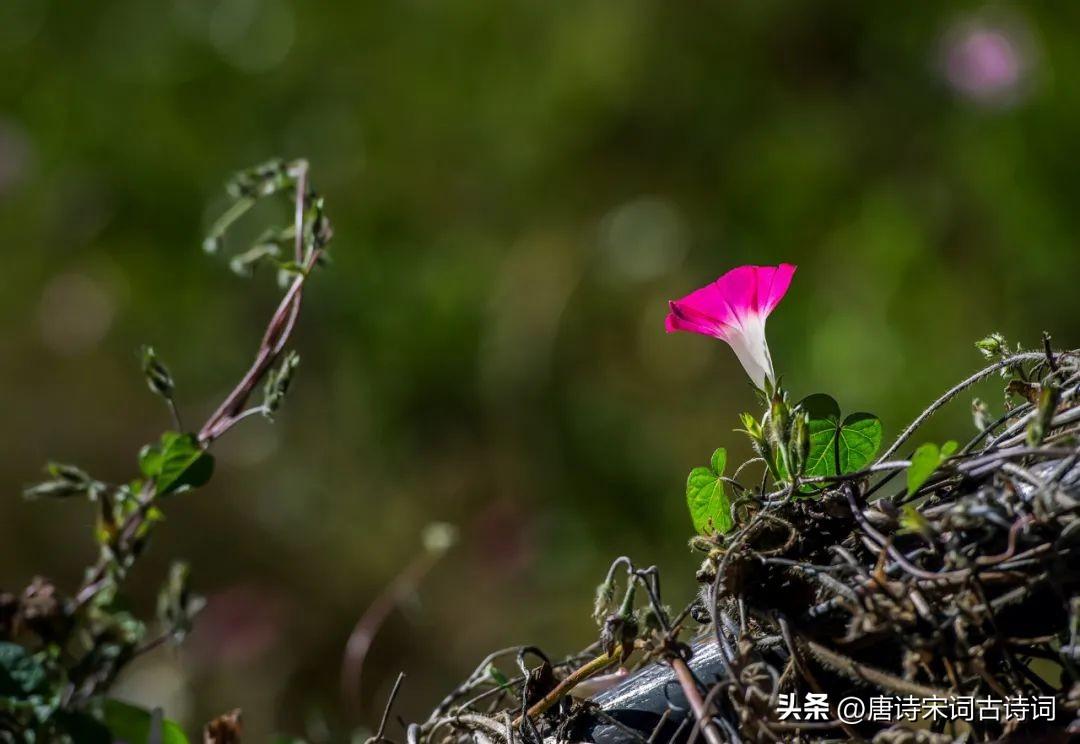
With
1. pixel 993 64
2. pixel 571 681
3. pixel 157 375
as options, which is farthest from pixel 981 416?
pixel 993 64

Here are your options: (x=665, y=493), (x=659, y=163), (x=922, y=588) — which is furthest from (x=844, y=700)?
(x=659, y=163)

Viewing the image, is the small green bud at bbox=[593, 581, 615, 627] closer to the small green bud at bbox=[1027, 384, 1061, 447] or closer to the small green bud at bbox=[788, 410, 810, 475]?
the small green bud at bbox=[788, 410, 810, 475]

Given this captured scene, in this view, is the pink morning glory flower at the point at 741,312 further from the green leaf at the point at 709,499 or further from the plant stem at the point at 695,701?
the plant stem at the point at 695,701

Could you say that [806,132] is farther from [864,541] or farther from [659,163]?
[864,541]

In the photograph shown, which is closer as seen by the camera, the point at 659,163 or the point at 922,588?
the point at 922,588

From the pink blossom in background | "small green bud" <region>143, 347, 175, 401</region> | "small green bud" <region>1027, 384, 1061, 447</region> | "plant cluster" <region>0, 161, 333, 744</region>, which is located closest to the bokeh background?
the pink blossom in background

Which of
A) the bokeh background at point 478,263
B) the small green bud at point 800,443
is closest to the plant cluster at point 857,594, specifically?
the small green bud at point 800,443
